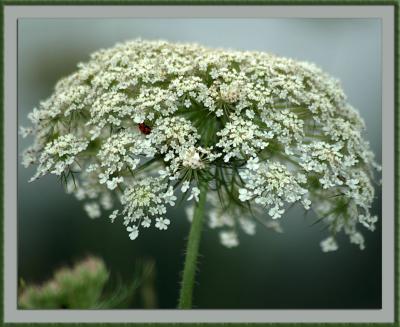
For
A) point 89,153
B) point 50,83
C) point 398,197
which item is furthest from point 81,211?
point 398,197

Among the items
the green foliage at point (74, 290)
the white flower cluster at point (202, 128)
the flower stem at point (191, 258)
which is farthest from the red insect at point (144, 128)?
the green foliage at point (74, 290)

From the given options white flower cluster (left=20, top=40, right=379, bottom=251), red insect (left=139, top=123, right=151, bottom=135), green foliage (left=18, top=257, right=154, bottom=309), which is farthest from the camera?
green foliage (left=18, top=257, right=154, bottom=309)

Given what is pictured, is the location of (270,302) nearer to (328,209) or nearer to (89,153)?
(328,209)

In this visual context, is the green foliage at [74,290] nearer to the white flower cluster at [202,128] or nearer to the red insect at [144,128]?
the white flower cluster at [202,128]

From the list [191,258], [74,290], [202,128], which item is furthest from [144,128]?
[74,290]

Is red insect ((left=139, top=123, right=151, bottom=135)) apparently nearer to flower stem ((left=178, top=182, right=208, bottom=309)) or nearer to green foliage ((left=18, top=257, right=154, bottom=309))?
flower stem ((left=178, top=182, right=208, bottom=309))

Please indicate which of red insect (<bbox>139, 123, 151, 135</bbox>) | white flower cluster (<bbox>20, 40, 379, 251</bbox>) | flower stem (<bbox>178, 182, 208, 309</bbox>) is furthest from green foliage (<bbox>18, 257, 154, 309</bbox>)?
red insect (<bbox>139, 123, 151, 135</bbox>)

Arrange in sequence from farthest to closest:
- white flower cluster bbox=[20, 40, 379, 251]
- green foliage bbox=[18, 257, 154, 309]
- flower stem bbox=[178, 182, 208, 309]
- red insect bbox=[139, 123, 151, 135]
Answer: green foliage bbox=[18, 257, 154, 309], flower stem bbox=[178, 182, 208, 309], red insect bbox=[139, 123, 151, 135], white flower cluster bbox=[20, 40, 379, 251]
